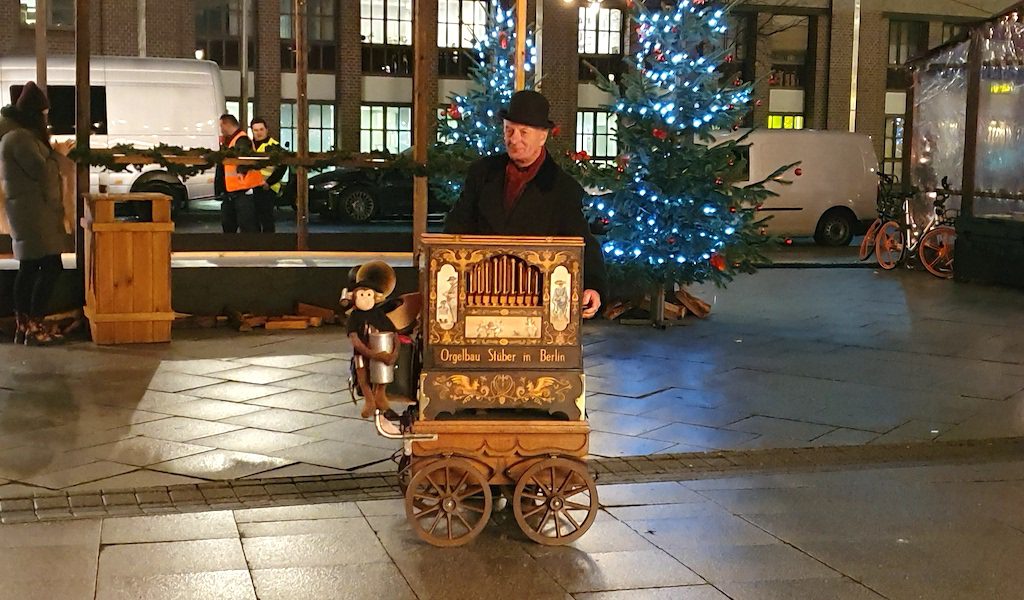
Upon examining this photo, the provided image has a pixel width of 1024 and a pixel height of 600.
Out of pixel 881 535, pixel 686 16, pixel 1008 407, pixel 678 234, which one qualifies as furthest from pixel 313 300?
pixel 881 535

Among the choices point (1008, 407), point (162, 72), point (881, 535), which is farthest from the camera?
point (162, 72)

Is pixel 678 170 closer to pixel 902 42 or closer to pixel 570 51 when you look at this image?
pixel 570 51

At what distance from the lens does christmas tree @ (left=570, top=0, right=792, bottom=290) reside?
36.0 feet

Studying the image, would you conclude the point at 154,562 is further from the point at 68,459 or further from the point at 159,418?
the point at 159,418

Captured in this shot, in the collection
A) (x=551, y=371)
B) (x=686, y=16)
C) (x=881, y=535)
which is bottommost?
(x=881, y=535)

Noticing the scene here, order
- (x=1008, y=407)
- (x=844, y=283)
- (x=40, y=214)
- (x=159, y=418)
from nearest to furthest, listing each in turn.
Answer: (x=159, y=418) < (x=1008, y=407) < (x=40, y=214) < (x=844, y=283)

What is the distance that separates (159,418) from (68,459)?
985mm

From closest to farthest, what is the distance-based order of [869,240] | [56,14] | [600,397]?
[600,397] < [869,240] < [56,14]

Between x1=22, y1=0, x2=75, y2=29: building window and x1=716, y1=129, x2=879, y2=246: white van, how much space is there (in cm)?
1595

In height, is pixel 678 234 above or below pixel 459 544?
above

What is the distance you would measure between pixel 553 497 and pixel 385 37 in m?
27.5

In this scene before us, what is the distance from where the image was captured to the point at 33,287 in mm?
9766

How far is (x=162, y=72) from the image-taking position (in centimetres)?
2152

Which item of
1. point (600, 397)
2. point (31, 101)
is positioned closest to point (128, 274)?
point (31, 101)
